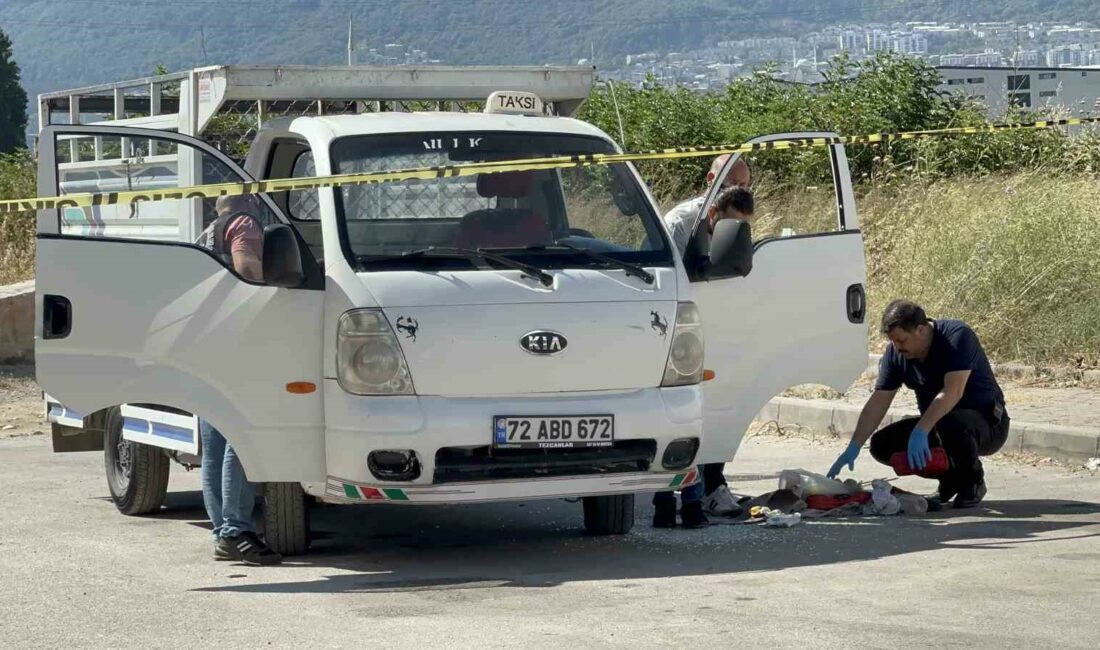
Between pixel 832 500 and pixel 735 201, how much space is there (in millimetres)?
1589

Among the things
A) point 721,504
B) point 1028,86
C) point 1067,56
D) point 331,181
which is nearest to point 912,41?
point 1067,56

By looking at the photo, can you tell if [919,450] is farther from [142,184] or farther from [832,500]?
[142,184]

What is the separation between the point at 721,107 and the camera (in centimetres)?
2427

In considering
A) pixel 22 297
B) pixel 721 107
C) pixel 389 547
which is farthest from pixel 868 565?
pixel 721 107

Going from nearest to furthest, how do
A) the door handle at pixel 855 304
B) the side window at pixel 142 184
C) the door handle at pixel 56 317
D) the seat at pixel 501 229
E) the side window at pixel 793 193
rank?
the door handle at pixel 56 317 < the seat at pixel 501 229 < the door handle at pixel 855 304 < the side window at pixel 142 184 < the side window at pixel 793 193

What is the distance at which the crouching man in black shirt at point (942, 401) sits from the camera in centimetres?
874

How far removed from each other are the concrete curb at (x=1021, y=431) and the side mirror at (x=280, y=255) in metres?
5.07

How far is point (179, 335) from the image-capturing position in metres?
7.23

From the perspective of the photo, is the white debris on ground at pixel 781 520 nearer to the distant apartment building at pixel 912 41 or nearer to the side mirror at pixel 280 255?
the side mirror at pixel 280 255

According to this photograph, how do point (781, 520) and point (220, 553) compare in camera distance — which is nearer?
point (220, 553)

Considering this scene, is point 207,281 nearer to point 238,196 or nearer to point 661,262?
point 238,196

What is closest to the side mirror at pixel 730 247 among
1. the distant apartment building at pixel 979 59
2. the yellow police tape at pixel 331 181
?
the yellow police tape at pixel 331 181

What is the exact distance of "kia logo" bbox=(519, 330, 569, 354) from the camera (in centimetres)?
735

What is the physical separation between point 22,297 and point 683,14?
600 feet
